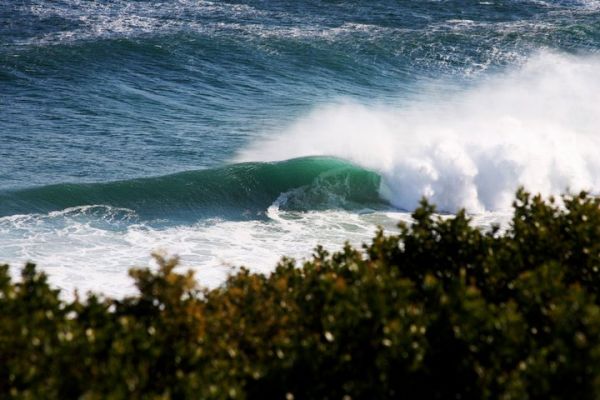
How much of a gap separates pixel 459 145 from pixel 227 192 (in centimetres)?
823

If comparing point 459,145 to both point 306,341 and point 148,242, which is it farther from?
point 306,341

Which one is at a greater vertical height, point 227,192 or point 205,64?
point 205,64

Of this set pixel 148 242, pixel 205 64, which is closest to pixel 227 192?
pixel 148 242

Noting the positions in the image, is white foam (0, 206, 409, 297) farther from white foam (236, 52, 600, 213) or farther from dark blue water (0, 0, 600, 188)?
dark blue water (0, 0, 600, 188)

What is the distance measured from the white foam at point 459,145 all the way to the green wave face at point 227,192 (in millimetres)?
1195

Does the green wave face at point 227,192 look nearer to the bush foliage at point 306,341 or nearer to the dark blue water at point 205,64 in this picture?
the dark blue water at point 205,64

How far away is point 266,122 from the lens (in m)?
34.5

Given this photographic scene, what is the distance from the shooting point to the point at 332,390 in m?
9.79

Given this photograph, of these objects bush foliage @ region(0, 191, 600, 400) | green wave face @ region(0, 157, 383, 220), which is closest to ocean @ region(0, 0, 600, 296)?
green wave face @ region(0, 157, 383, 220)

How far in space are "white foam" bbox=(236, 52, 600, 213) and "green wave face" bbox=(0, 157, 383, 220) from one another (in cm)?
120

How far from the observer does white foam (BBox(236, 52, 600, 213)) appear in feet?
93.0

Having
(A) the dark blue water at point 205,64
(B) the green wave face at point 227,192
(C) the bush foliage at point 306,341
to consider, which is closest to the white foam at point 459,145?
(B) the green wave face at point 227,192

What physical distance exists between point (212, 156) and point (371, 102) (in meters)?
10.2

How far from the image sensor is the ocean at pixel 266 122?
23719 millimetres
